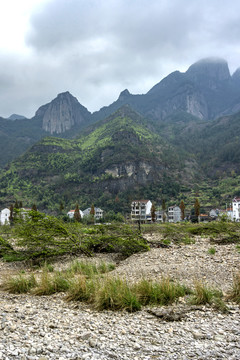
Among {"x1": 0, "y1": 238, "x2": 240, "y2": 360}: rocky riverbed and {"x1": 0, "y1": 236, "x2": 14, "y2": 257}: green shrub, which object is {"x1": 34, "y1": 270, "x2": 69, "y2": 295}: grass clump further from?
{"x1": 0, "y1": 236, "x2": 14, "y2": 257}: green shrub

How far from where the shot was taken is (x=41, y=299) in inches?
283

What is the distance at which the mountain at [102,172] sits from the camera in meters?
120

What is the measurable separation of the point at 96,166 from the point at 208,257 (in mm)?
138702

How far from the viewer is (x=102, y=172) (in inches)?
5630

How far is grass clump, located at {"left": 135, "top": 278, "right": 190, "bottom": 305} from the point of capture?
6406 mm

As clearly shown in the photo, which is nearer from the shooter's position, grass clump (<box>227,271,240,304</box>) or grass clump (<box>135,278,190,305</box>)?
grass clump (<box>227,271,240,304</box>)

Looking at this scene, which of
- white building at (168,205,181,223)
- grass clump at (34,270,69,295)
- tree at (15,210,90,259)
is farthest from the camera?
white building at (168,205,181,223)

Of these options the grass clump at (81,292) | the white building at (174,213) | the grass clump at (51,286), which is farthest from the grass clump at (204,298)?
the white building at (174,213)

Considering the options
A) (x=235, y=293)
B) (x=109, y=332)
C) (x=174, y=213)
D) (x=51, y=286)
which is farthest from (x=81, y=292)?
(x=174, y=213)

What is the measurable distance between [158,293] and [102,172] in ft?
450

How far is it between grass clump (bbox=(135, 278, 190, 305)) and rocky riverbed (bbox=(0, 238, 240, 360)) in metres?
0.34

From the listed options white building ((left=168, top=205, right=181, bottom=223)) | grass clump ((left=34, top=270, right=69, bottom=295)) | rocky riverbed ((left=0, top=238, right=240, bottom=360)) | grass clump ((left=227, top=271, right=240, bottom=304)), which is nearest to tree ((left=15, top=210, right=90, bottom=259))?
grass clump ((left=34, top=270, right=69, bottom=295))

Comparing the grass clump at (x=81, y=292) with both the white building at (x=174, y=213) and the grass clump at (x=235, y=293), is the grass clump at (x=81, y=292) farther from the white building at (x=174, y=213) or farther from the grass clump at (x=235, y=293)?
the white building at (x=174, y=213)

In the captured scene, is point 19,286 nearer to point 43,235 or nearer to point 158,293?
point 158,293
